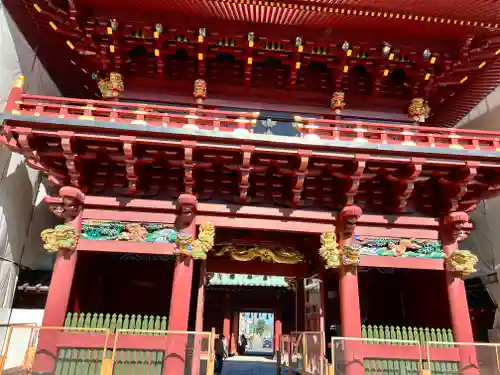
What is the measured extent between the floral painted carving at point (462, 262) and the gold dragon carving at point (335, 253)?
8.12ft

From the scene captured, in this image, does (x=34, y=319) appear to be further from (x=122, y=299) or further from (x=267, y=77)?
(x=267, y=77)

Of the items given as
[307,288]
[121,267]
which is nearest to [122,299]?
[121,267]

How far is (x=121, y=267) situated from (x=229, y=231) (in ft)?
14.4

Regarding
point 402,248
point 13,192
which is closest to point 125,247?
point 13,192

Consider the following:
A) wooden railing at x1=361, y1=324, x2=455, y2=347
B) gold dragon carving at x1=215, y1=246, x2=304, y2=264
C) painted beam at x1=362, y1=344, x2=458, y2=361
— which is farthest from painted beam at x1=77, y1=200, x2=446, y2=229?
painted beam at x1=362, y1=344, x2=458, y2=361

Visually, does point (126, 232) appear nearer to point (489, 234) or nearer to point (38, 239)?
point (38, 239)

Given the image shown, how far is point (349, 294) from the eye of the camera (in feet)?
30.1

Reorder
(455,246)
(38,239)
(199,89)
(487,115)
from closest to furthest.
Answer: (455,246) < (199,89) < (38,239) < (487,115)

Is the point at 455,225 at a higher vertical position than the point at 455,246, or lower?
higher

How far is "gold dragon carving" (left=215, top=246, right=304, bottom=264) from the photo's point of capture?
1123 centimetres

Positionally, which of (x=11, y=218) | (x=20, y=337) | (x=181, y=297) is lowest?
(x=20, y=337)

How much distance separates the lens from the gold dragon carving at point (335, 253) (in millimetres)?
9188

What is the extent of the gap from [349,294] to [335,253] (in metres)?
1.05

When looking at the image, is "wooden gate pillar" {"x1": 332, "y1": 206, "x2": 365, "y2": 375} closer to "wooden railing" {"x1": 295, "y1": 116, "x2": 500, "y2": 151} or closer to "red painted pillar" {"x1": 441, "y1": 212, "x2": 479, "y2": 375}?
"wooden railing" {"x1": 295, "y1": 116, "x2": 500, "y2": 151}
